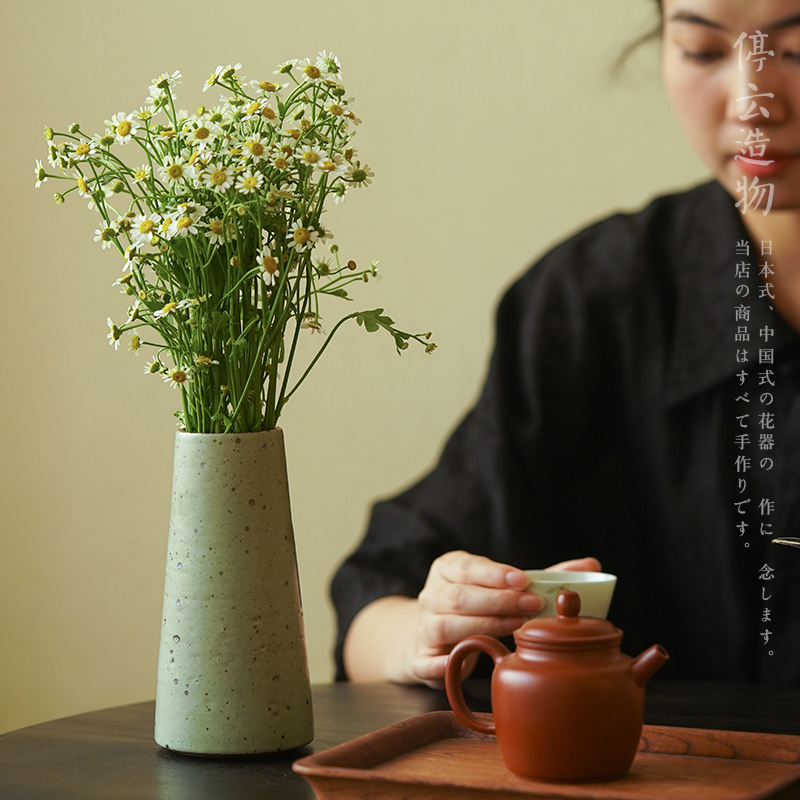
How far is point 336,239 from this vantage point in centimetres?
179

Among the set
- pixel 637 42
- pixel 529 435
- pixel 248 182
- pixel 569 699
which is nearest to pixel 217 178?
pixel 248 182

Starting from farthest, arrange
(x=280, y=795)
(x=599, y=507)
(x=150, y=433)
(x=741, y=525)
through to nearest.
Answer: (x=150, y=433), (x=599, y=507), (x=741, y=525), (x=280, y=795)

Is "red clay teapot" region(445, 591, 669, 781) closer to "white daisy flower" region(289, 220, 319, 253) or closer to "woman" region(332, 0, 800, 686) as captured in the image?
"white daisy flower" region(289, 220, 319, 253)

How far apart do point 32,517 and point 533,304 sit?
1.02 m

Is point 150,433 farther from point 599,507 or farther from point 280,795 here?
point 280,795

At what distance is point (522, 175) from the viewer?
1.67m

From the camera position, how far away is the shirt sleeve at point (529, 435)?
1.55 m

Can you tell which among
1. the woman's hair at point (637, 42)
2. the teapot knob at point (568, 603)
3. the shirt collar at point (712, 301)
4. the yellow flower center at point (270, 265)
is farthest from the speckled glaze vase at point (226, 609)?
the woman's hair at point (637, 42)

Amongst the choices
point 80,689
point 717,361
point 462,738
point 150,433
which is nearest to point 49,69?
A: point 150,433

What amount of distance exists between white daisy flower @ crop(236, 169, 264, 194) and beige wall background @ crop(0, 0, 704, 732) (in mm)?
935

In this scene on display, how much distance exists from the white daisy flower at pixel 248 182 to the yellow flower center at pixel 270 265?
0.17ft

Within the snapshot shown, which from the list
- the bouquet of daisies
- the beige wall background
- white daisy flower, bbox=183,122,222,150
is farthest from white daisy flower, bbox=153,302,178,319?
the beige wall background

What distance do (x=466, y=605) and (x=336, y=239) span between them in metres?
0.86

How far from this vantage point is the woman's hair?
1.55 m
